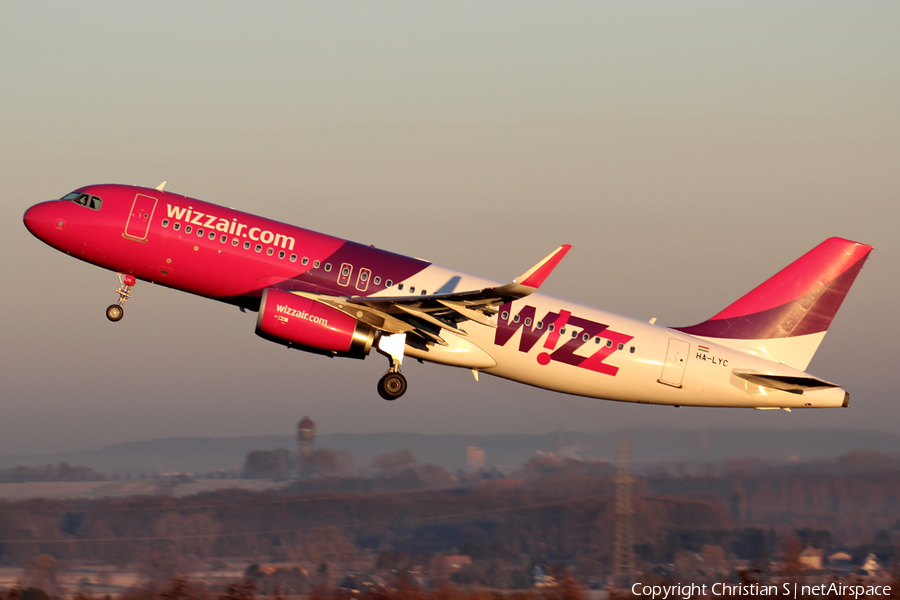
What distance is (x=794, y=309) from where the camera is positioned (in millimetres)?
36719

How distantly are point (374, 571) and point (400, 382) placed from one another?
850 cm

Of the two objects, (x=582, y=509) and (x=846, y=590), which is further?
(x=582, y=509)

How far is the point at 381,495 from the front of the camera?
4222 centimetres

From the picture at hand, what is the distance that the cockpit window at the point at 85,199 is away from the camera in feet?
108

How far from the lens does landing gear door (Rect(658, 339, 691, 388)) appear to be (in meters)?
34.4

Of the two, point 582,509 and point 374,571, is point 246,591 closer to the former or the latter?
point 374,571

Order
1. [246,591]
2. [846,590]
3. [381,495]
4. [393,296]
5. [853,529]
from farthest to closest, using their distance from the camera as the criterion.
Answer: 1. [381,495]
2. [853,529]
3. [393,296]
4. [846,590]
5. [246,591]

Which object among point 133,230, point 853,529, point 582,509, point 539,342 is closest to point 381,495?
point 582,509

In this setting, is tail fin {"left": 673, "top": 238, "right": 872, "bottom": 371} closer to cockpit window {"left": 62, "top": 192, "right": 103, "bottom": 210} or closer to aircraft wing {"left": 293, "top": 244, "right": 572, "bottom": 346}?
aircraft wing {"left": 293, "top": 244, "right": 572, "bottom": 346}

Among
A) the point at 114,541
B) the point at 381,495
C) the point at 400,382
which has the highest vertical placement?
the point at 400,382

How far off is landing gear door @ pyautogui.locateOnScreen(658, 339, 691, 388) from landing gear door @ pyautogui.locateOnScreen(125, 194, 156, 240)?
751 inches

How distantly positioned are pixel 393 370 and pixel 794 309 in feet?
52.6

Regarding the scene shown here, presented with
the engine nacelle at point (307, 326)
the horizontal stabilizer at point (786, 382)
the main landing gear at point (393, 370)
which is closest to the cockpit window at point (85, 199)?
the engine nacelle at point (307, 326)

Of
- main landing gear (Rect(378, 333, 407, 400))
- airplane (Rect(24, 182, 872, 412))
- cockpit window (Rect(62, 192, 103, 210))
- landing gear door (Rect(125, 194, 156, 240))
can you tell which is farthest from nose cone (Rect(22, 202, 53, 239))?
main landing gear (Rect(378, 333, 407, 400))
